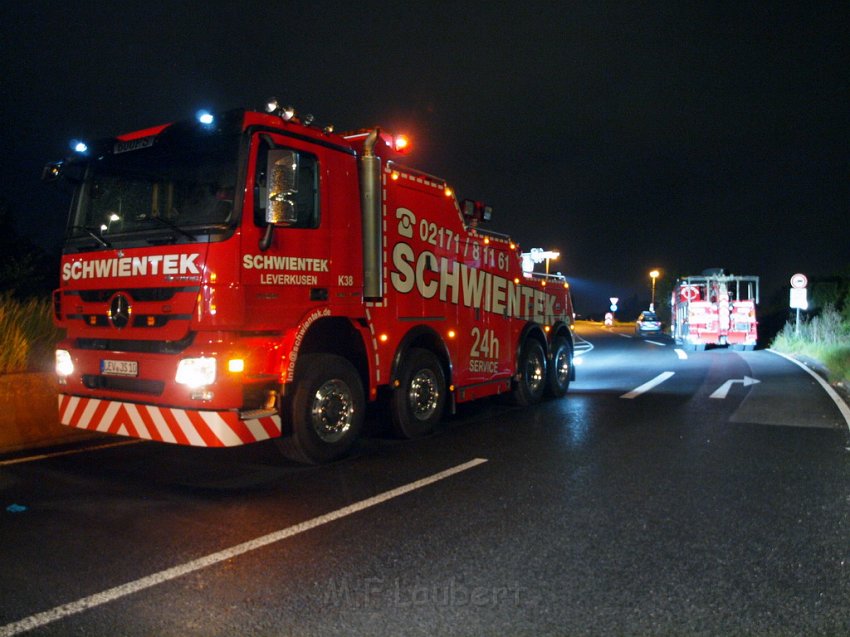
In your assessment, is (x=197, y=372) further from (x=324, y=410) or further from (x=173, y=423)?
(x=324, y=410)

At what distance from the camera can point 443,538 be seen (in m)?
4.77

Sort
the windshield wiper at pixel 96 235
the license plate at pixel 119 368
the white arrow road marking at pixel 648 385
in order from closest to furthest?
the license plate at pixel 119 368 < the windshield wiper at pixel 96 235 < the white arrow road marking at pixel 648 385

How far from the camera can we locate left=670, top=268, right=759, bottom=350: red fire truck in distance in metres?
25.4

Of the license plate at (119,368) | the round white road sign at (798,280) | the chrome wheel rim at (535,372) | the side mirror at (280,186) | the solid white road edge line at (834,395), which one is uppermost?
the round white road sign at (798,280)

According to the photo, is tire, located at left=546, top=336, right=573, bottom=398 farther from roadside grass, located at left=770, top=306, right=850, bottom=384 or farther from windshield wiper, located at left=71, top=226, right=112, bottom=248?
roadside grass, located at left=770, top=306, right=850, bottom=384

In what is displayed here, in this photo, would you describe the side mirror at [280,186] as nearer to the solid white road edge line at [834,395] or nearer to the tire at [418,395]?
the tire at [418,395]

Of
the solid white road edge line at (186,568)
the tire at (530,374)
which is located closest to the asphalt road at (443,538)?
the solid white road edge line at (186,568)

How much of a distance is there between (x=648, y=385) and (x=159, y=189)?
10057 mm

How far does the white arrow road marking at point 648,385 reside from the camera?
40.2 ft

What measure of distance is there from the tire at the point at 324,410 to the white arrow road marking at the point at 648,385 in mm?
6387

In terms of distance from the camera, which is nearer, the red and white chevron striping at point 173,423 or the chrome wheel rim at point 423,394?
the red and white chevron striping at point 173,423

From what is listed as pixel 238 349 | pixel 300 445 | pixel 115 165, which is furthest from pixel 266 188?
pixel 300 445

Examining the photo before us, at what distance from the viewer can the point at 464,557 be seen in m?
4.42

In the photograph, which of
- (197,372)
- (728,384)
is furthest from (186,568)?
(728,384)
